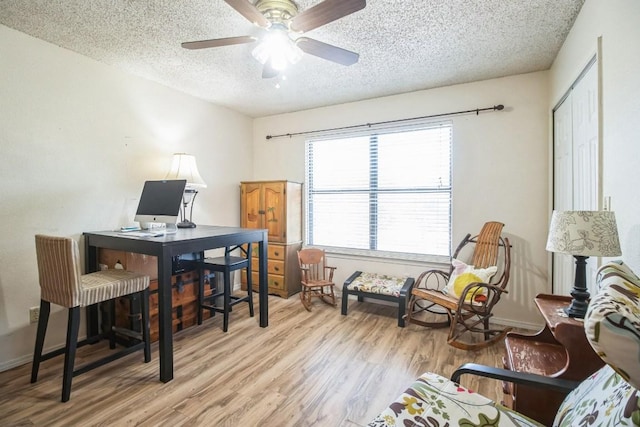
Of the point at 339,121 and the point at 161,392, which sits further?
the point at 339,121

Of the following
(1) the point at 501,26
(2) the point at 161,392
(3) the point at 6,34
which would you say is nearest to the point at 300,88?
(1) the point at 501,26

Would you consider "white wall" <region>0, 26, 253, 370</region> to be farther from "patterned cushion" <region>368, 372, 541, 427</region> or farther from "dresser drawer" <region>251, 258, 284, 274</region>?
"patterned cushion" <region>368, 372, 541, 427</region>

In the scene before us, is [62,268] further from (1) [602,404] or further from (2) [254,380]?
(1) [602,404]

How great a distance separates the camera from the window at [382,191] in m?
3.40

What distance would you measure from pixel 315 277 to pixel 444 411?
9.61 feet

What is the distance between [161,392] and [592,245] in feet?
8.42

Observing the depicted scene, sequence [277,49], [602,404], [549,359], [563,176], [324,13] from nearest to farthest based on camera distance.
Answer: [602,404] < [549,359] < [324,13] < [277,49] < [563,176]

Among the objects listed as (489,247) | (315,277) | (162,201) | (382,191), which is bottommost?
(315,277)

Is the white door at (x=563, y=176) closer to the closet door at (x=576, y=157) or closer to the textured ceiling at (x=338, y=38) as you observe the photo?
the closet door at (x=576, y=157)

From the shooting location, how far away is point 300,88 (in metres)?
3.38

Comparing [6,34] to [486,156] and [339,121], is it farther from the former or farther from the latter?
[486,156]

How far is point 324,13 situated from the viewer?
5.35ft

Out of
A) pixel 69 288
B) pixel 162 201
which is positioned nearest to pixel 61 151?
pixel 162 201

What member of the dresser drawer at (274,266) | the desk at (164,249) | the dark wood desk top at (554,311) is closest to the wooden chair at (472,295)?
the dark wood desk top at (554,311)
